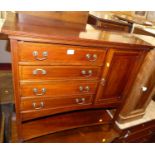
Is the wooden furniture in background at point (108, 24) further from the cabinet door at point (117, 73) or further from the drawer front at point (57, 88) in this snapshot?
the drawer front at point (57, 88)

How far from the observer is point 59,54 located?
0.98m

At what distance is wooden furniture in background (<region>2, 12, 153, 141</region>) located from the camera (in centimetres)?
91

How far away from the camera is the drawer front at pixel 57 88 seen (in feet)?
3.41

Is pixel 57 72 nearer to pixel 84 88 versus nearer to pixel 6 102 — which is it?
pixel 84 88

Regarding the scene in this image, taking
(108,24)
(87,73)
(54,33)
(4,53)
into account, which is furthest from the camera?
(4,53)

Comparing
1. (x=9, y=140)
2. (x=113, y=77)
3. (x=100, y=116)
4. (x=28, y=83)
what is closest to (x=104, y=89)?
(x=113, y=77)

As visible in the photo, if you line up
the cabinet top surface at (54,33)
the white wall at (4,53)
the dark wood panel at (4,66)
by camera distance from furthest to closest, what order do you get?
the dark wood panel at (4,66)
the white wall at (4,53)
the cabinet top surface at (54,33)

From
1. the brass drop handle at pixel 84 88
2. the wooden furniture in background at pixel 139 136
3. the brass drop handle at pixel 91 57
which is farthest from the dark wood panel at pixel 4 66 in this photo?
the wooden furniture in background at pixel 139 136

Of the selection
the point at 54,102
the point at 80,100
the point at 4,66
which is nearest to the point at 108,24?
the point at 80,100

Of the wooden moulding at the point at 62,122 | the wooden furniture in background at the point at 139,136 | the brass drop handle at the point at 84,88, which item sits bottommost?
the wooden moulding at the point at 62,122

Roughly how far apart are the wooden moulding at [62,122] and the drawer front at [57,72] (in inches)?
20.1

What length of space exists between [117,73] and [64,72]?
1.50 ft
